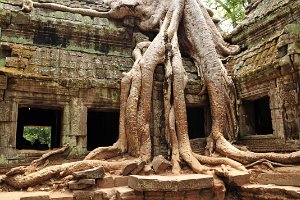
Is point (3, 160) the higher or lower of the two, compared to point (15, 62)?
lower

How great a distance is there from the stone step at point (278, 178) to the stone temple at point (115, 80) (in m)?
0.01

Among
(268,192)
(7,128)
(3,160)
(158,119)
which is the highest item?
(158,119)

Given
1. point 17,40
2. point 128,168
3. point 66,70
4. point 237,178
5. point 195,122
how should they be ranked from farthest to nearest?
point 195,122
point 17,40
point 66,70
point 128,168
point 237,178

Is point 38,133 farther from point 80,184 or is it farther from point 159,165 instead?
point 80,184

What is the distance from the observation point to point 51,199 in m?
3.93

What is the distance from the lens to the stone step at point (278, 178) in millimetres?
4223

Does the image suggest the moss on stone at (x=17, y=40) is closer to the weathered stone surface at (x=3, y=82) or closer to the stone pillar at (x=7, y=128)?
the weathered stone surface at (x=3, y=82)

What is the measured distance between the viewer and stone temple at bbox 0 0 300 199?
479cm

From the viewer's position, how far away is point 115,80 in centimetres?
622

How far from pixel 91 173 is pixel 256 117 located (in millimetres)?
4797


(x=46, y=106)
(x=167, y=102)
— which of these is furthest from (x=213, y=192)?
(x=46, y=106)

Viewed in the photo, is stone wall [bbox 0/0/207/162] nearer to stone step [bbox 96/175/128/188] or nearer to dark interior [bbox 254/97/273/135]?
stone step [bbox 96/175/128/188]

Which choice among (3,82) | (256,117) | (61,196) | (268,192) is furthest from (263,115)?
(3,82)

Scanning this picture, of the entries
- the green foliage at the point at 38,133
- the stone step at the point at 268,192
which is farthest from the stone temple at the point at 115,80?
the green foliage at the point at 38,133
